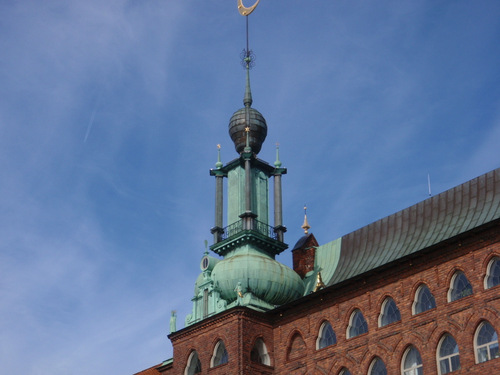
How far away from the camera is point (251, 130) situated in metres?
62.2

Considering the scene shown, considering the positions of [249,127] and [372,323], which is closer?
[372,323]

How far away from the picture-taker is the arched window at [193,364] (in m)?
53.8

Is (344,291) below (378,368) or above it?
above

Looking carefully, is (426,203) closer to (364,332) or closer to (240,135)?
(364,332)

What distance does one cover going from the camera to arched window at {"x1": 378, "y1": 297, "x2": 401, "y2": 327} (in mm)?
46750

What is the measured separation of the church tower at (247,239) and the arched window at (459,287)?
40.6ft

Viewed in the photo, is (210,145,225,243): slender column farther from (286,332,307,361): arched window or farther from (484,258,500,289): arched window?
(484,258,500,289): arched window

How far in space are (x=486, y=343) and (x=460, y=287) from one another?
3.22 m

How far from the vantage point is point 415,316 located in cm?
4531

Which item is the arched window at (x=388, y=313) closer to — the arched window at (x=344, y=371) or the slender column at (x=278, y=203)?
the arched window at (x=344, y=371)

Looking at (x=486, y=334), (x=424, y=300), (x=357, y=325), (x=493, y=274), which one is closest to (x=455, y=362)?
(x=486, y=334)

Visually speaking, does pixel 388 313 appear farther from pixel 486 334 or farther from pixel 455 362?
pixel 486 334

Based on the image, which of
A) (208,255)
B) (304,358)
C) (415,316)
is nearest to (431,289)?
(415,316)

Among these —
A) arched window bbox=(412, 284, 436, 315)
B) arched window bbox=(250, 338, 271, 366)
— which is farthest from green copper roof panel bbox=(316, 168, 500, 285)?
arched window bbox=(250, 338, 271, 366)
